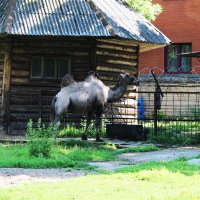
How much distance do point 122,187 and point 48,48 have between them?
1139cm

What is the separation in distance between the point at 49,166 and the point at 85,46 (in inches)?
348

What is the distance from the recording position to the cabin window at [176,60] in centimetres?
3025

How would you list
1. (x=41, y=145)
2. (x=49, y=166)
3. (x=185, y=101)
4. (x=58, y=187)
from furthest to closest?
(x=185, y=101) → (x=41, y=145) → (x=49, y=166) → (x=58, y=187)

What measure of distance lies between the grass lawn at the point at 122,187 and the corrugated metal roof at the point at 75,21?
9.01m

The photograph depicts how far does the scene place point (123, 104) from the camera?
19.8 m

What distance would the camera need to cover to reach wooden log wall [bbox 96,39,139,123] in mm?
18906

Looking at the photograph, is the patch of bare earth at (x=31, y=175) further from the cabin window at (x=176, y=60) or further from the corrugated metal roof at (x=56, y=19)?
the cabin window at (x=176, y=60)

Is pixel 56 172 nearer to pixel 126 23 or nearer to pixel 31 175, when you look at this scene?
pixel 31 175

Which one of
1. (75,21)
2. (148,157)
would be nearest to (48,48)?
(75,21)

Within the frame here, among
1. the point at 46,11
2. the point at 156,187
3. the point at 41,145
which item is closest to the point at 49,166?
the point at 41,145

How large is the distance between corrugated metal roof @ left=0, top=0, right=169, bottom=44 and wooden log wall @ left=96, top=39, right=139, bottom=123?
0.72 meters

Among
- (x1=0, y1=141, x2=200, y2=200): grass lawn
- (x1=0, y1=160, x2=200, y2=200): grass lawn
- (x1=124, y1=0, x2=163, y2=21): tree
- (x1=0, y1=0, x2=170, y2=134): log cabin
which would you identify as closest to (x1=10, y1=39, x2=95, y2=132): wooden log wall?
(x1=0, y1=0, x2=170, y2=134): log cabin

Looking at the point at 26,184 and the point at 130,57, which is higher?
the point at 130,57

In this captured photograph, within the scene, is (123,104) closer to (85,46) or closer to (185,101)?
(85,46)
